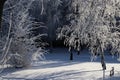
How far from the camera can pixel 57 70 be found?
2338 cm

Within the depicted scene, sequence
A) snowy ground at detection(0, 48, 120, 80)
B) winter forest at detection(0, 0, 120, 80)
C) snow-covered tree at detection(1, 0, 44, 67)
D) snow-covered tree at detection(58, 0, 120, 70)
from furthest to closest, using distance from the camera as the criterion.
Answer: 1. snow-covered tree at detection(1, 0, 44, 67)
2. snowy ground at detection(0, 48, 120, 80)
3. winter forest at detection(0, 0, 120, 80)
4. snow-covered tree at detection(58, 0, 120, 70)

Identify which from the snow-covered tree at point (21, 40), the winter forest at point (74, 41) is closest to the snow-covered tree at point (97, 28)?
the winter forest at point (74, 41)

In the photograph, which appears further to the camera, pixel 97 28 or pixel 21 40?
pixel 21 40

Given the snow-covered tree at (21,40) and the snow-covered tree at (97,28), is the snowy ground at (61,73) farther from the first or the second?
the snow-covered tree at (97,28)

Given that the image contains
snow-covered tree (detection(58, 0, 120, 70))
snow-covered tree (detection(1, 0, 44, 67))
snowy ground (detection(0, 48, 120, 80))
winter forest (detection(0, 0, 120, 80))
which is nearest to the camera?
snow-covered tree (detection(58, 0, 120, 70))

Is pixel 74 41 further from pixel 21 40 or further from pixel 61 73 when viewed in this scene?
pixel 21 40

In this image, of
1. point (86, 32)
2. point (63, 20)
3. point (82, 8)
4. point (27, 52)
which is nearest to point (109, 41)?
point (86, 32)

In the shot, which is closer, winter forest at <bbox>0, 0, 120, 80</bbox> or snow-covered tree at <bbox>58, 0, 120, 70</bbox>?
snow-covered tree at <bbox>58, 0, 120, 70</bbox>

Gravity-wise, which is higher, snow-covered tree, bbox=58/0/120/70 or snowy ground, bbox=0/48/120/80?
snow-covered tree, bbox=58/0/120/70

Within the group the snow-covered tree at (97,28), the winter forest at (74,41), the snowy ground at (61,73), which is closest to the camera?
the snow-covered tree at (97,28)

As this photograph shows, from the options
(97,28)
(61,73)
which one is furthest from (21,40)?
(97,28)

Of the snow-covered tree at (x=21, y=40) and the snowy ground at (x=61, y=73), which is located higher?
the snow-covered tree at (x=21, y=40)

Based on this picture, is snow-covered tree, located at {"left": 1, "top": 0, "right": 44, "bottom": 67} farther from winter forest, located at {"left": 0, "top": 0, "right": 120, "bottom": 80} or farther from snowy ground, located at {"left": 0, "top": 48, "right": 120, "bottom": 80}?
snowy ground, located at {"left": 0, "top": 48, "right": 120, "bottom": 80}

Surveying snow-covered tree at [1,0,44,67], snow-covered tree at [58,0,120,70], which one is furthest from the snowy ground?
snow-covered tree at [58,0,120,70]
